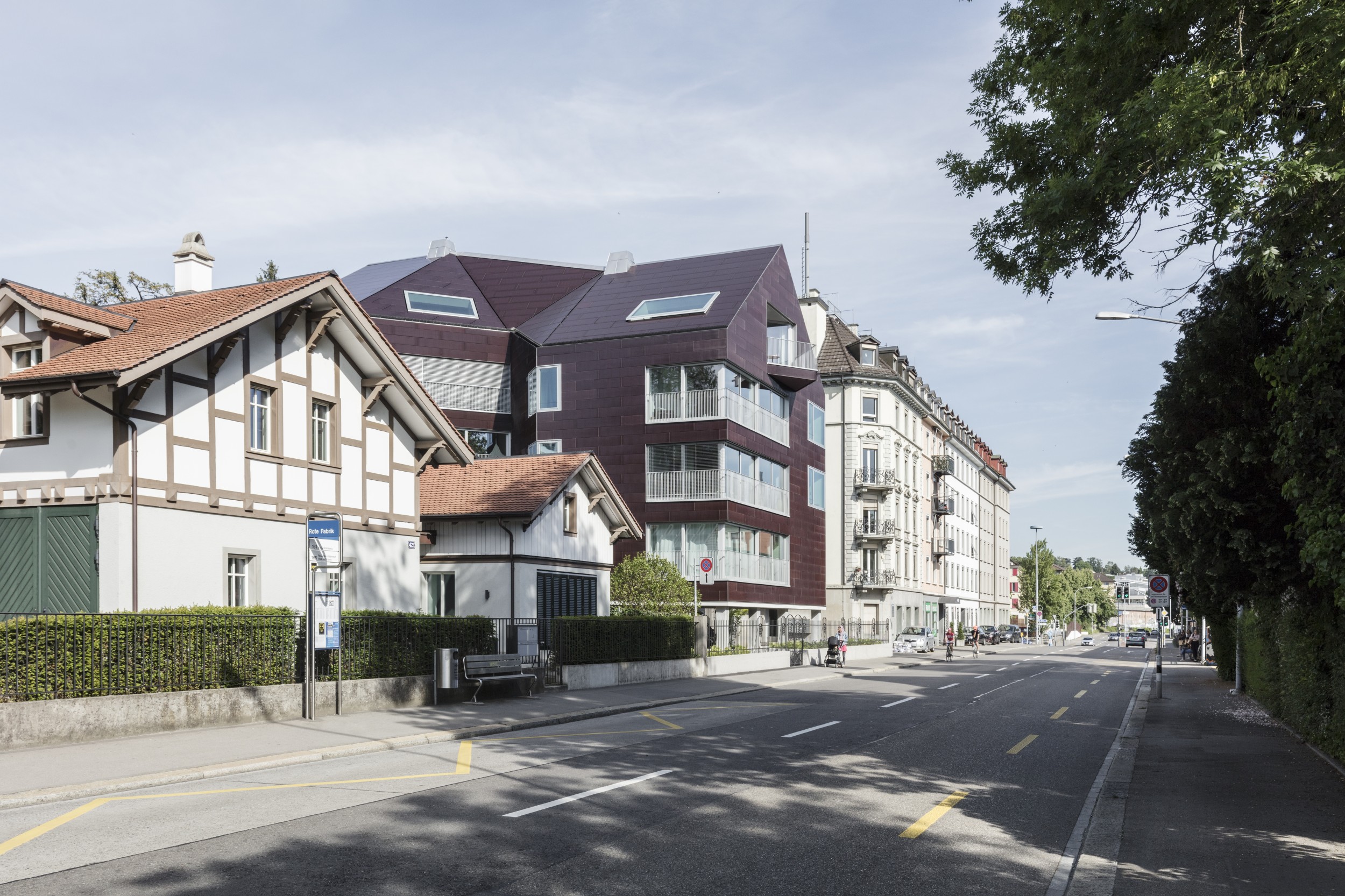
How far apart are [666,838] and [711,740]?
7.34m

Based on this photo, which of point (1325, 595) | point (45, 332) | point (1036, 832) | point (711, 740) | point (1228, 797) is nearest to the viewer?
point (1036, 832)

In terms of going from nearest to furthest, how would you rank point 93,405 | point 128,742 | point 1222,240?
point 1222,240
point 128,742
point 93,405

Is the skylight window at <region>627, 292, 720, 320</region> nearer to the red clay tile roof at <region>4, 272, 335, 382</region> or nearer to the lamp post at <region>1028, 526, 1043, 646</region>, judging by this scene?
the red clay tile roof at <region>4, 272, 335, 382</region>

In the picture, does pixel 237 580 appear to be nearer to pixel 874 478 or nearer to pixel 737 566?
pixel 737 566

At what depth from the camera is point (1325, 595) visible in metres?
13.4

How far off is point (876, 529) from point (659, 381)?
96.0 ft

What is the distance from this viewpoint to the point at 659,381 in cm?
4291

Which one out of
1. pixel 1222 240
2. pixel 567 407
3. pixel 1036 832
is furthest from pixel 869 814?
pixel 567 407

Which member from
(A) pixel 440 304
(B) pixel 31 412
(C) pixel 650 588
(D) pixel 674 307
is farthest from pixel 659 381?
(B) pixel 31 412

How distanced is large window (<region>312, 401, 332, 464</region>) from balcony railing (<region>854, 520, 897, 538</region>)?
46.8 metres

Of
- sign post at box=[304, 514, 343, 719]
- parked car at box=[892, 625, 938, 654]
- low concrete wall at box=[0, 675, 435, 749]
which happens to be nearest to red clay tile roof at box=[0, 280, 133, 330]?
sign post at box=[304, 514, 343, 719]

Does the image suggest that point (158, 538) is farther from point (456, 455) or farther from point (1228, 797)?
point (1228, 797)

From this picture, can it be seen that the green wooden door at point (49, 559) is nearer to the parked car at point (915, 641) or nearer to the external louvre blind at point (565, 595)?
the external louvre blind at point (565, 595)

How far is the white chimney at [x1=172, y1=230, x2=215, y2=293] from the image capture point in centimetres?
2678
